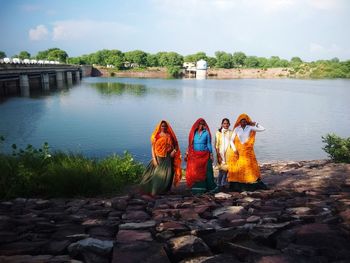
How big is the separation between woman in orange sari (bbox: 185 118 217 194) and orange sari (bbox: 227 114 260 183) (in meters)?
0.48

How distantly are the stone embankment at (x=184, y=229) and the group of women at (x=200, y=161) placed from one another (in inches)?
29.6

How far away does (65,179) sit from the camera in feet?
23.1

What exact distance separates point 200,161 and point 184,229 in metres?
3.05

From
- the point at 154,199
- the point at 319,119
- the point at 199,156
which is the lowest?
the point at 319,119

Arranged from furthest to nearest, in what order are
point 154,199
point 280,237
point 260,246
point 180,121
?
point 180,121 < point 154,199 < point 280,237 < point 260,246

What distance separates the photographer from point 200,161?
6.81m

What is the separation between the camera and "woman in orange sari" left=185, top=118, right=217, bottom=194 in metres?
6.76

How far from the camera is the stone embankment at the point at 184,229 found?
319 cm

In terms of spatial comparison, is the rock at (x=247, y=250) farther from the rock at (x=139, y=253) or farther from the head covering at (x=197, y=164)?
the head covering at (x=197, y=164)

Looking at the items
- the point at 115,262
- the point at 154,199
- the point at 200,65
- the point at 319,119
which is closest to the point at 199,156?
the point at 154,199

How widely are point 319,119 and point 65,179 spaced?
2746 cm

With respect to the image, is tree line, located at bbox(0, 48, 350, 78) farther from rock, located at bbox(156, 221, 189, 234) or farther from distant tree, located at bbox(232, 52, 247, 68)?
rock, located at bbox(156, 221, 189, 234)

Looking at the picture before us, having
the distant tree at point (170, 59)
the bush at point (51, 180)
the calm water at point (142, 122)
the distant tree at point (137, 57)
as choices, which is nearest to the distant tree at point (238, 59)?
the distant tree at point (170, 59)

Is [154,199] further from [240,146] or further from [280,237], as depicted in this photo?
[280,237]
